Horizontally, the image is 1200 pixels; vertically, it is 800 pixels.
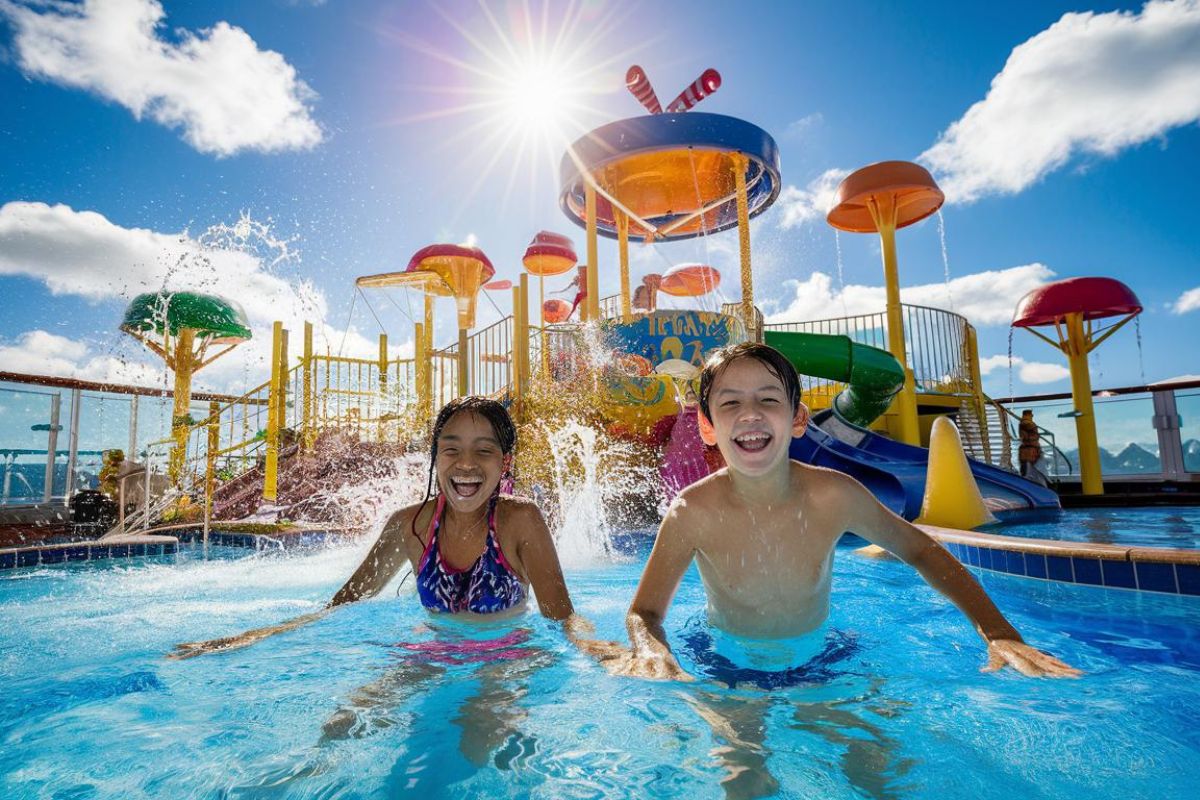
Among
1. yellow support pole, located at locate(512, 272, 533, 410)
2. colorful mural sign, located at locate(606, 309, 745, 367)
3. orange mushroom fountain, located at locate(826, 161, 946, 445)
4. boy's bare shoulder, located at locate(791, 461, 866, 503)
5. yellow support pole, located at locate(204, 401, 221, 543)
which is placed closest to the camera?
boy's bare shoulder, located at locate(791, 461, 866, 503)

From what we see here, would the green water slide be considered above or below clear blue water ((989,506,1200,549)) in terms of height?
above

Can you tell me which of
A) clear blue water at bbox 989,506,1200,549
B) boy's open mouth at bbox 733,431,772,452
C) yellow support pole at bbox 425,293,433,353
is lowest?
clear blue water at bbox 989,506,1200,549

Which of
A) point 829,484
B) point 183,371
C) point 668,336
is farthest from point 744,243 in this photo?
point 183,371

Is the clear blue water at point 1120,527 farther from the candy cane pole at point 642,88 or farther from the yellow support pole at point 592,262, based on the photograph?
the candy cane pole at point 642,88

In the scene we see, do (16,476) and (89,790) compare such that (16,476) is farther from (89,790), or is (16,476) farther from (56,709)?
(89,790)

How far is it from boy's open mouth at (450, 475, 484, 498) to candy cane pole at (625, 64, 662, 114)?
9694 millimetres

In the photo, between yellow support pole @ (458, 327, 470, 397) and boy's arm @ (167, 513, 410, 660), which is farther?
yellow support pole @ (458, 327, 470, 397)

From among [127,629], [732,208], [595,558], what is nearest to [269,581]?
[127,629]

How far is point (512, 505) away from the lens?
2.59 m

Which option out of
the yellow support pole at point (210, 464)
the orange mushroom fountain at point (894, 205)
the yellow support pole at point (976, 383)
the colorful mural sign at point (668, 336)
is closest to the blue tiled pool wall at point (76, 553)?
the yellow support pole at point (210, 464)

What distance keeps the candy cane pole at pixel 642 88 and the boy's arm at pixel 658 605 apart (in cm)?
986

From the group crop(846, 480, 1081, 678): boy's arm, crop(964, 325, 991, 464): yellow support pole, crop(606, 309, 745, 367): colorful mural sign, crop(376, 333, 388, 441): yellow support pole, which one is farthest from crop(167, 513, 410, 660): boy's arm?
crop(964, 325, 991, 464): yellow support pole

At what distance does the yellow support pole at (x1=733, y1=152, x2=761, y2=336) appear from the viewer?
1053 centimetres

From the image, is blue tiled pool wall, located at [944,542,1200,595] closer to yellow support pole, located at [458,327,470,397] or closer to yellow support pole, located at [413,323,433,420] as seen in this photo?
yellow support pole, located at [458,327,470,397]
